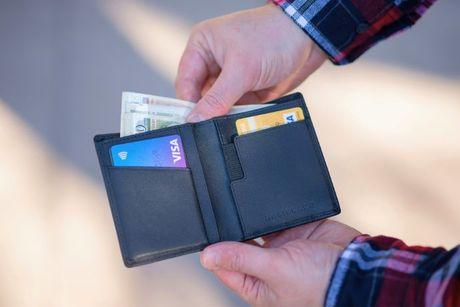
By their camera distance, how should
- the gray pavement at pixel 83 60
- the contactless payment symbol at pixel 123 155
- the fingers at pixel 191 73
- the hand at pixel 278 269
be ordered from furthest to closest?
the gray pavement at pixel 83 60, the fingers at pixel 191 73, the contactless payment symbol at pixel 123 155, the hand at pixel 278 269

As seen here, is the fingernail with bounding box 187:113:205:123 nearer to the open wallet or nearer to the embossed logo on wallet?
the open wallet

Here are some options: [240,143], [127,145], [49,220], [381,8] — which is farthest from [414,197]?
[49,220]

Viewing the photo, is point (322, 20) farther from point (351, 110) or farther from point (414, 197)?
point (414, 197)

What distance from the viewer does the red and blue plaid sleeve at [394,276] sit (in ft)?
2.29

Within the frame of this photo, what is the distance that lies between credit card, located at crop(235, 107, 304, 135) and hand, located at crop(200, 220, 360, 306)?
25cm

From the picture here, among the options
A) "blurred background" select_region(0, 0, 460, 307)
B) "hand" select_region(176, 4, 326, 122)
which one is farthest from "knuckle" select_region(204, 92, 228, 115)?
"blurred background" select_region(0, 0, 460, 307)

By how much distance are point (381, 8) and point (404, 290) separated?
2.10 feet

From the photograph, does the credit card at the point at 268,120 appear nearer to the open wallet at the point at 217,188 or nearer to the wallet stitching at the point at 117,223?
the open wallet at the point at 217,188

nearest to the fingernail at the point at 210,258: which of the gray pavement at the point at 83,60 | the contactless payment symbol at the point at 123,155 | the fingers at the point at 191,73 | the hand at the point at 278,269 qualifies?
the hand at the point at 278,269

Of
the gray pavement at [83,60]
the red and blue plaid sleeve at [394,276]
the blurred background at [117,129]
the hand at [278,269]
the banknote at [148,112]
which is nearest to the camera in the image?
the red and blue plaid sleeve at [394,276]

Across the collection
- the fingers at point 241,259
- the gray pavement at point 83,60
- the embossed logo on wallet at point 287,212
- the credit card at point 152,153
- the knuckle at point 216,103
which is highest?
the gray pavement at point 83,60

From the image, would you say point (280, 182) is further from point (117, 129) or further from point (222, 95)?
point (117, 129)

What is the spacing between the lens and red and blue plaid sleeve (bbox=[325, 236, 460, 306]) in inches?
27.5

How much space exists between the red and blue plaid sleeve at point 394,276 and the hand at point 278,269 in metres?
0.03
